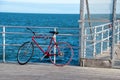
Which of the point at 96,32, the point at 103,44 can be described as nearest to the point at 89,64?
the point at 96,32

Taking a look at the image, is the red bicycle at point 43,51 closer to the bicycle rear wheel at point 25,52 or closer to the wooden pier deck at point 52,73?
the bicycle rear wheel at point 25,52

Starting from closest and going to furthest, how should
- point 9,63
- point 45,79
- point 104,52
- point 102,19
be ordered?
point 45,79
point 102,19
point 9,63
point 104,52

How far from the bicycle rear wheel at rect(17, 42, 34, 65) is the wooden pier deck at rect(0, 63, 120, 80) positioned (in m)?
0.30

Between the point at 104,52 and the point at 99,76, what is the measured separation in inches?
123

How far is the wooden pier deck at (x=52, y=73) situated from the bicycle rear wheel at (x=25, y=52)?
0.99 ft

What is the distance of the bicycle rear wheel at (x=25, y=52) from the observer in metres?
12.8

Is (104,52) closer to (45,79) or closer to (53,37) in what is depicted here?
(53,37)

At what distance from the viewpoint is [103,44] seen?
46.9ft

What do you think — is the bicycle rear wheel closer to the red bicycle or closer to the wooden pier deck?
the red bicycle

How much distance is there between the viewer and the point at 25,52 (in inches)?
509

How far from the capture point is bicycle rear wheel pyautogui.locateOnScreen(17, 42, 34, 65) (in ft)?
42.0

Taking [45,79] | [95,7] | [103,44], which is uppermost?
[95,7]

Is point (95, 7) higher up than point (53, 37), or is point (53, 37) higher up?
point (95, 7)

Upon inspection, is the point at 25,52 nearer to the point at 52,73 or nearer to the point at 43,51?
the point at 43,51
